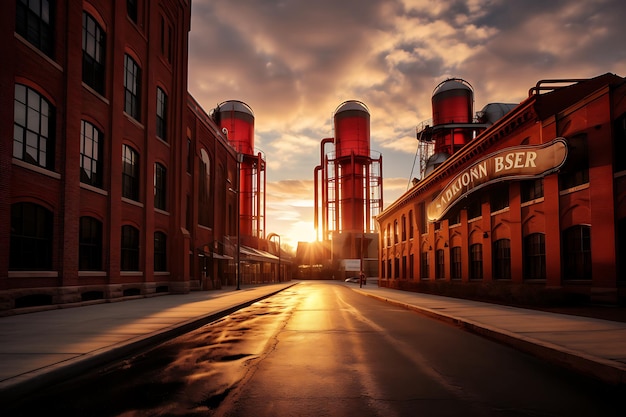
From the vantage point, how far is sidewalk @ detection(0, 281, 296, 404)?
22.0 feet

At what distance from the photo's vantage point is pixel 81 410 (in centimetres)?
535

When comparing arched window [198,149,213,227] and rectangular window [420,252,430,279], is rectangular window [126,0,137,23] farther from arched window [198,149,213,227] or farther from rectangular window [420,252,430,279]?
rectangular window [420,252,430,279]

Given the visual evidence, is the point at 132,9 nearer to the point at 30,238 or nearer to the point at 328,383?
the point at 30,238

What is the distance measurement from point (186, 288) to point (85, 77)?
13957 mm

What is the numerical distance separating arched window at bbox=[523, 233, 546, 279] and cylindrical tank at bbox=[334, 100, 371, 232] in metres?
53.7

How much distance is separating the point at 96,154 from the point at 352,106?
59.5 m

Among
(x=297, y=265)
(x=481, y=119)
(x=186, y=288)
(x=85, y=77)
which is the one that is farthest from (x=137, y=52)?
(x=297, y=265)

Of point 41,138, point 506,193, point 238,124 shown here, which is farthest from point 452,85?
point 41,138

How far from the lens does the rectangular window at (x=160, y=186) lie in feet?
97.7

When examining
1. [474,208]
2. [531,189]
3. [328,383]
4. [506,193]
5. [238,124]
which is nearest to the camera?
[328,383]

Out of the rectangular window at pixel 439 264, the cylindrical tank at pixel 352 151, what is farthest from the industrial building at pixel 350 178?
the rectangular window at pixel 439 264

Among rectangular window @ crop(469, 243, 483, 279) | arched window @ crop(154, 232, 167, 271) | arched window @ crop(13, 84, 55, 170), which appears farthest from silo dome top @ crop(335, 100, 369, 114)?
arched window @ crop(13, 84, 55, 170)

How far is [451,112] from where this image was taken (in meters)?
48.4

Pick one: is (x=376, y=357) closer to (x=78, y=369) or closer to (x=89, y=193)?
(x=78, y=369)
